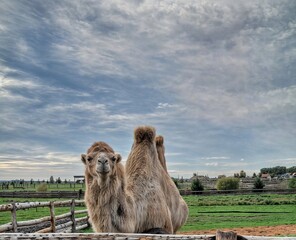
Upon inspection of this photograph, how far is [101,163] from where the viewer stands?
528 cm

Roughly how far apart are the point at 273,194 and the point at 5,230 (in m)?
38.9

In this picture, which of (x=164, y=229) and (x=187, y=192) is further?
(x=187, y=192)

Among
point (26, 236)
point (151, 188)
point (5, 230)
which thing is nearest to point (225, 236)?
point (26, 236)

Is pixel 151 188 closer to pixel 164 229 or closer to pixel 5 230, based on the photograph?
pixel 164 229

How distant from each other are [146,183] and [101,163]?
156 centimetres

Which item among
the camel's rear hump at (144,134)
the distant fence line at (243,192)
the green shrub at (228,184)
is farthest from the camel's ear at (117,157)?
the green shrub at (228,184)

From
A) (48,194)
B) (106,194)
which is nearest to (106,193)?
(106,194)

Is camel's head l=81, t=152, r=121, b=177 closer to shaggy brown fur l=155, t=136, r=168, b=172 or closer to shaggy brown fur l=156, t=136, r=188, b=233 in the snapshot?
shaggy brown fur l=156, t=136, r=188, b=233

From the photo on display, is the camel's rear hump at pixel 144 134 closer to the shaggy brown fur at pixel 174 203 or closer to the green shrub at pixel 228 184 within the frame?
the shaggy brown fur at pixel 174 203

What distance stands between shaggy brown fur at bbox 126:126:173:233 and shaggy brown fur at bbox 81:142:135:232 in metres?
0.43

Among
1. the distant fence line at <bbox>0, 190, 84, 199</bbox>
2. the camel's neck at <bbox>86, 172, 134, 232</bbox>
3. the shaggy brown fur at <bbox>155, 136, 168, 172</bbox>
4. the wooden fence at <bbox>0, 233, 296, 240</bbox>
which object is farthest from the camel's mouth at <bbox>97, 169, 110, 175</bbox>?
the distant fence line at <bbox>0, 190, 84, 199</bbox>

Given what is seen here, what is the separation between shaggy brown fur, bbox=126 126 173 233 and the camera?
6.24m

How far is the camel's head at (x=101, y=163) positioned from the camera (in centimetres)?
529

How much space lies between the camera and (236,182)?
51.9 metres
